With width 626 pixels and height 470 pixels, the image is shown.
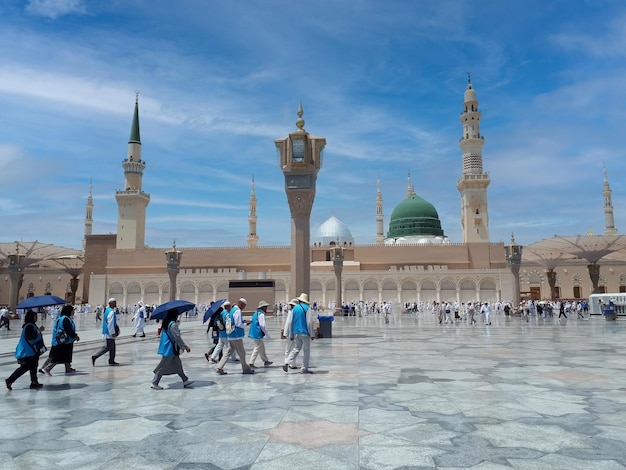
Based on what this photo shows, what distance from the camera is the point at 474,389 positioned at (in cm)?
550

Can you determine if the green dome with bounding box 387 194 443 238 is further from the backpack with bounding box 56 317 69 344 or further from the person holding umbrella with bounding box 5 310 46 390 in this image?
the person holding umbrella with bounding box 5 310 46 390

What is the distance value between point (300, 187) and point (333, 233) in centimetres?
4748

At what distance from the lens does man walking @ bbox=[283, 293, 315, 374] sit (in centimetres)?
689

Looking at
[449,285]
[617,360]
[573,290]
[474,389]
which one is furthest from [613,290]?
[474,389]

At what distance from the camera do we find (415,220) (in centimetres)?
6322

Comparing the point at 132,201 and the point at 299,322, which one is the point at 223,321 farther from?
the point at 132,201

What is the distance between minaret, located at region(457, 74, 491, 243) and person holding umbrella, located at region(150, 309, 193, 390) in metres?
46.8

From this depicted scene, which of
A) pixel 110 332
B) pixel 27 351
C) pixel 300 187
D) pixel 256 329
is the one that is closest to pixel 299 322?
pixel 256 329

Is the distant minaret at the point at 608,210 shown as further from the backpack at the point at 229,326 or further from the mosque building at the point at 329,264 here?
the backpack at the point at 229,326

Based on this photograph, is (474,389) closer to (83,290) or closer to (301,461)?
(301,461)

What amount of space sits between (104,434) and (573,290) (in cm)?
5113

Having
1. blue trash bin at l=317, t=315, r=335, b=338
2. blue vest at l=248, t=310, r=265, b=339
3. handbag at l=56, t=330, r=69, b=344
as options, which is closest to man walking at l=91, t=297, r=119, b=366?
handbag at l=56, t=330, r=69, b=344

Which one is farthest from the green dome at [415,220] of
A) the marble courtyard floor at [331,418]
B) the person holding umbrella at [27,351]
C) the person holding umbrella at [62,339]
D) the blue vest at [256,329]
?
the person holding umbrella at [27,351]

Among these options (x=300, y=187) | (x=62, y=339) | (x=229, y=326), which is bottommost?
(x=62, y=339)
